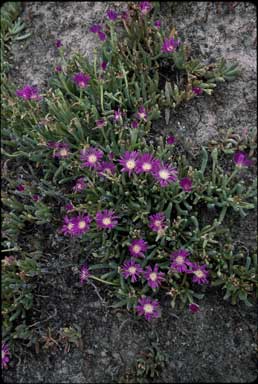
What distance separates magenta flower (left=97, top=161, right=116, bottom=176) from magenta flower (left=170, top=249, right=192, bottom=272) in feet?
2.10

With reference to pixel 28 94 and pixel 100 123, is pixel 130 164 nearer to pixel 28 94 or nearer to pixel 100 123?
pixel 100 123

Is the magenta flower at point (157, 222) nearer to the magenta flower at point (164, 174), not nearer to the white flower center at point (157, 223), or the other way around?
the white flower center at point (157, 223)

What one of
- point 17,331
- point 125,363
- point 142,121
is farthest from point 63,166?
point 125,363

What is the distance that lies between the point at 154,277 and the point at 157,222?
33 centimetres

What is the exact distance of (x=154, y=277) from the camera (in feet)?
8.68

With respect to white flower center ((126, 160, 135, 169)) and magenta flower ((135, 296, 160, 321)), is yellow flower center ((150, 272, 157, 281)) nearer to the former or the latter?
magenta flower ((135, 296, 160, 321))

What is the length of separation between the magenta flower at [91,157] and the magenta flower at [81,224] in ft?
1.08

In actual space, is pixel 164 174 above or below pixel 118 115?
below

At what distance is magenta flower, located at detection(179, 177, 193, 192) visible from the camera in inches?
108

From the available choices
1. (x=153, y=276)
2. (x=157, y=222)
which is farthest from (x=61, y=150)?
(x=153, y=276)

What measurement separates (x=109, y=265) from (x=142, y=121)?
1.05 m

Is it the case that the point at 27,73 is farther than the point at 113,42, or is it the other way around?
the point at 27,73

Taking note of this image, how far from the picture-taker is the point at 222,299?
110 inches

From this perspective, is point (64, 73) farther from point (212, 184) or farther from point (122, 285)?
point (122, 285)
